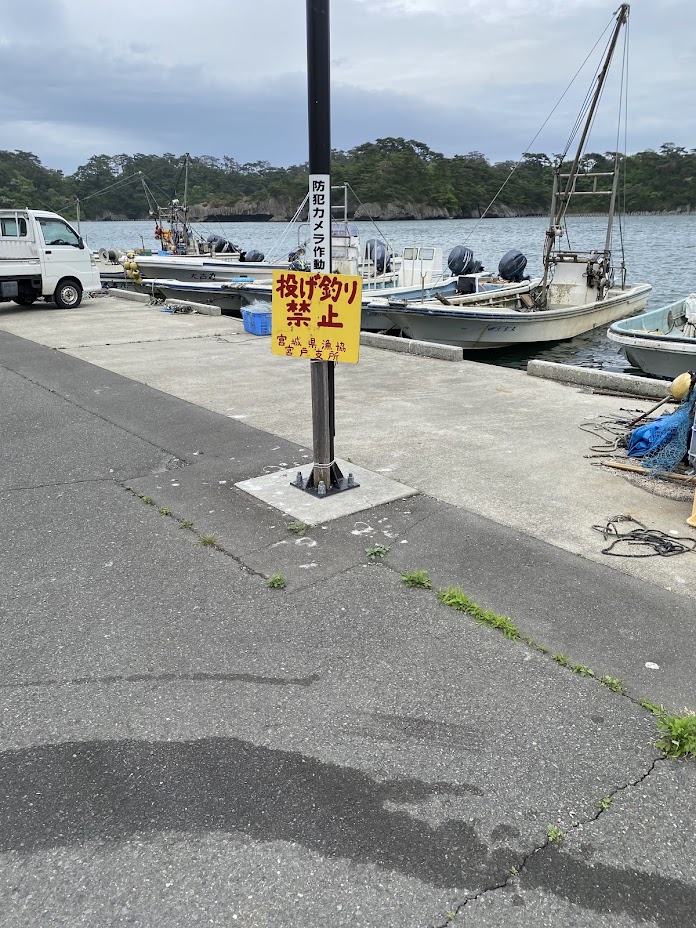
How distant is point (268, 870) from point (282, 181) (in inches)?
3155

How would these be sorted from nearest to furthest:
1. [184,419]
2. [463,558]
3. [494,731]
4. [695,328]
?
[494,731] < [463,558] < [184,419] < [695,328]

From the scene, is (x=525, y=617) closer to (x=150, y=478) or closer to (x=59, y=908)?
Answer: (x=59, y=908)

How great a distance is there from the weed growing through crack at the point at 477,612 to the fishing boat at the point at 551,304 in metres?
10.9

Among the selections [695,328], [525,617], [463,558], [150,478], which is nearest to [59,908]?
[525,617]

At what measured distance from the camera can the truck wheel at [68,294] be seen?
49.0 feet

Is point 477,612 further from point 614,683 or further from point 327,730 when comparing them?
point 327,730

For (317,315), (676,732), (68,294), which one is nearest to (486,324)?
(68,294)

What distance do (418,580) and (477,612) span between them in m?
0.40

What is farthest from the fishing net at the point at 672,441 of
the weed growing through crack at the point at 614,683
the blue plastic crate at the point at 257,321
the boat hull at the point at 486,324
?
the boat hull at the point at 486,324

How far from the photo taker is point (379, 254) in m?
20.2

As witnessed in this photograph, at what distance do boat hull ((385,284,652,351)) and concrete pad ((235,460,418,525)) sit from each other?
9288 millimetres

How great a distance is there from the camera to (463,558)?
13.1 feet

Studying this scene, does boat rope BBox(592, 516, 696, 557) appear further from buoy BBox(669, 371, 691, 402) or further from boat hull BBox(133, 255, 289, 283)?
boat hull BBox(133, 255, 289, 283)

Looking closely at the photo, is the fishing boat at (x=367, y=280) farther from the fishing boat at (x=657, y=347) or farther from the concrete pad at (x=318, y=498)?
the concrete pad at (x=318, y=498)
